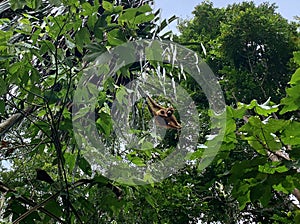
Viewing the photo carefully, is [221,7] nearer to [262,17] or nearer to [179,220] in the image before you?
[262,17]

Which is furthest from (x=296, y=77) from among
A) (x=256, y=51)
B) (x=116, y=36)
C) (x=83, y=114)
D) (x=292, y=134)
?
(x=256, y=51)

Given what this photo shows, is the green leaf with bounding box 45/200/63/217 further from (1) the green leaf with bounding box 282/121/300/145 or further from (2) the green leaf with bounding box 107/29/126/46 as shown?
(1) the green leaf with bounding box 282/121/300/145

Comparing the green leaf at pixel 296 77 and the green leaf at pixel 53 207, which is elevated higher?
the green leaf at pixel 296 77

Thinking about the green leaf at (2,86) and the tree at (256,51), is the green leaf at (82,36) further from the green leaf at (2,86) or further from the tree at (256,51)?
the tree at (256,51)

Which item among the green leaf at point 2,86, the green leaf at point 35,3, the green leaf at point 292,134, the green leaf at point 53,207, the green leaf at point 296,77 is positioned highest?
the green leaf at point 35,3

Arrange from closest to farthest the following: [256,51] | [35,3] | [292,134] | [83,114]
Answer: [292,134] < [35,3] < [83,114] < [256,51]

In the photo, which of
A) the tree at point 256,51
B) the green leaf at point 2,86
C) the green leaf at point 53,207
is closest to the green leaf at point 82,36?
the green leaf at point 2,86

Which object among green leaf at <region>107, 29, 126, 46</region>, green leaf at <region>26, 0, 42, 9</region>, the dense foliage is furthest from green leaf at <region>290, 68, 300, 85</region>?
green leaf at <region>26, 0, 42, 9</region>

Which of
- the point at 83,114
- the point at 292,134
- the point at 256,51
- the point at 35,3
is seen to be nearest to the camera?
the point at 292,134

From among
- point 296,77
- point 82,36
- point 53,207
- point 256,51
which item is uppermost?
point 256,51

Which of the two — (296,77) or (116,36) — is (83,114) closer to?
(116,36)

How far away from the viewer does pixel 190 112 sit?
113 inches

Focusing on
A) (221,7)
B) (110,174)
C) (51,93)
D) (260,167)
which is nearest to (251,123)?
(260,167)

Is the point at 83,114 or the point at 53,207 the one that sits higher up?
the point at 83,114
